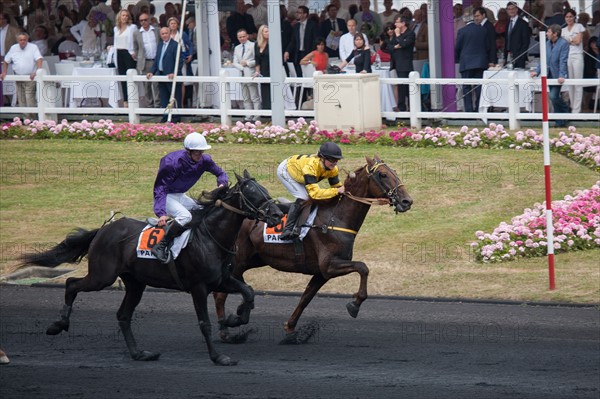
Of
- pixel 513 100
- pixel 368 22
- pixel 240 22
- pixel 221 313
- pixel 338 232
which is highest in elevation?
pixel 240 22

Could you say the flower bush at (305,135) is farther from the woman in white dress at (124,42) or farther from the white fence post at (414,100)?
the woman in white dress at (124,42)

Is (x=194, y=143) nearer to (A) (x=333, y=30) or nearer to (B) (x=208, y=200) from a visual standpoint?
(B) (x=208, y=200)

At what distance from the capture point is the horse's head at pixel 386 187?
12.5 meters

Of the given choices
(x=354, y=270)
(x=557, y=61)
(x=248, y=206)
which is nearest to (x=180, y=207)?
(x=248, y=206)

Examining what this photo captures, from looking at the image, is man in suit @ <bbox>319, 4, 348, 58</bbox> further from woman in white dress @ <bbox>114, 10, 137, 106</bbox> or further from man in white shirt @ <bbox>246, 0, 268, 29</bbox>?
woman in white dress @ <bbox>114, 10, 137, 106</bbox>

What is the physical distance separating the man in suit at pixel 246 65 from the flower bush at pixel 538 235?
7.93 m

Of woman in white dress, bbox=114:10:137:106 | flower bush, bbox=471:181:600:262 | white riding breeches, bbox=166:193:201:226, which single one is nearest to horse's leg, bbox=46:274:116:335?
white riding breeches, bbox=166:193:201:226

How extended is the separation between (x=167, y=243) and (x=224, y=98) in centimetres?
1182

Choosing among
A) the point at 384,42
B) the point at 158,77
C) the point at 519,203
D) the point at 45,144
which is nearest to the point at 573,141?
the point at 519,203

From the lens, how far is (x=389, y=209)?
18891mm

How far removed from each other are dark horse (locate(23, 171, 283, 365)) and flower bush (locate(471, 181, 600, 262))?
5.24 m

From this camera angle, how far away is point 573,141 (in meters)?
20.8

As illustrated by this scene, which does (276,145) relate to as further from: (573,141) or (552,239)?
(552,239)

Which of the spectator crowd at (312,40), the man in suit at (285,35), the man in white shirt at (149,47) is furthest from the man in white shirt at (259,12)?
the man in white shirt at (149,47)
